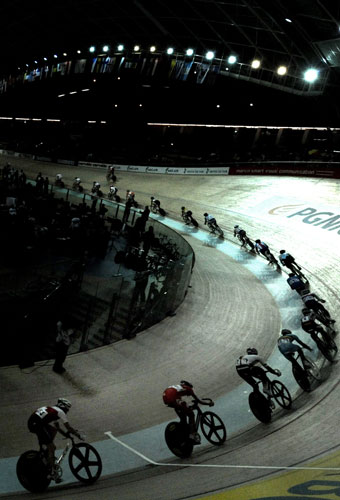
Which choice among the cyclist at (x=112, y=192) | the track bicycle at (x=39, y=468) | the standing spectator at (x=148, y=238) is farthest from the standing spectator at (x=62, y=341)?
the cyclist at (x=112, y=192)

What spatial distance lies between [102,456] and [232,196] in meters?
20.0

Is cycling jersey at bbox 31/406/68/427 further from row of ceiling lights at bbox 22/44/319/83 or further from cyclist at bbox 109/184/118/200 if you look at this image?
row of ceiling lights at bbox 22/44/319/83

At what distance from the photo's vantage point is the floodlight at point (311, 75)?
29.9 metres

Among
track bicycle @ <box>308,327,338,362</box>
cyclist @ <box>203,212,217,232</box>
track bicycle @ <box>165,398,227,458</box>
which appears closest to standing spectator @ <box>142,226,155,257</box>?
cyclist @ <box>203,212,217,232</box>

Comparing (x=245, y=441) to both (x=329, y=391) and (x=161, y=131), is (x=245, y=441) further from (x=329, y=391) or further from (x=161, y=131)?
(x=161, y=131)

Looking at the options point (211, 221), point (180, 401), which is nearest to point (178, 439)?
point (180, 401)

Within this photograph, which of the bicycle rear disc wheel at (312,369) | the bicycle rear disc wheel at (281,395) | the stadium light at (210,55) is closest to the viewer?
the bicycle rear disc wheel at (281,395)

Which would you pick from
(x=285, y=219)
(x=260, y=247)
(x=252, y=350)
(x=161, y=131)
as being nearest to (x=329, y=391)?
(x=252, y=350)

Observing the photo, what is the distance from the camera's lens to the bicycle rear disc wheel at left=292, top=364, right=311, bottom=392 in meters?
8.32

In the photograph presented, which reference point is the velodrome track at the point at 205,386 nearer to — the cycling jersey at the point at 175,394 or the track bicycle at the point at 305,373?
the track bicycle at the point at 305,373

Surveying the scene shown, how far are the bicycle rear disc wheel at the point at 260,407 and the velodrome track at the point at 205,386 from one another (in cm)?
15

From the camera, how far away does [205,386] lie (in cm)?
894

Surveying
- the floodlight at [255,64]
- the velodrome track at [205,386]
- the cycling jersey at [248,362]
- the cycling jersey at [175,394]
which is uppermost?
the floodlight at [255,64]

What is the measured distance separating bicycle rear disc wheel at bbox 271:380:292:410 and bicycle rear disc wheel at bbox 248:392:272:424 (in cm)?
28
